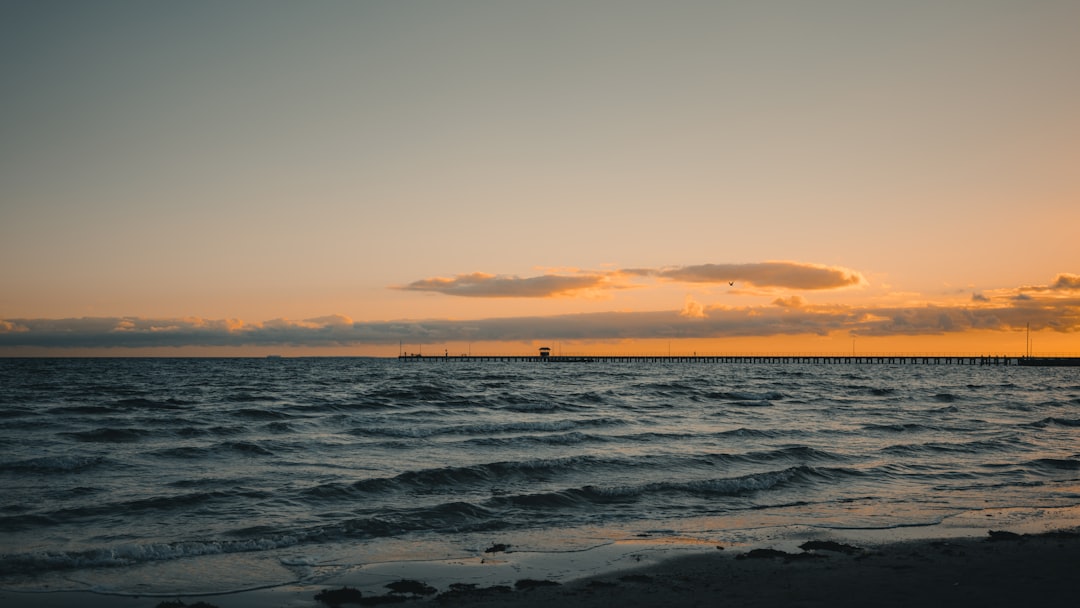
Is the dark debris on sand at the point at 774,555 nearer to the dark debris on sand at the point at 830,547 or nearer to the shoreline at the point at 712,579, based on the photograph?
the shoreline at the point at 712,579

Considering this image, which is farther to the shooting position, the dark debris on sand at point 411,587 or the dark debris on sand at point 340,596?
the dark debris on sand at point 411,587

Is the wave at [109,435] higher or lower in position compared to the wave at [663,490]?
lower

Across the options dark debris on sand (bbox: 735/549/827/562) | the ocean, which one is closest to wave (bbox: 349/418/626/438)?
the ocean

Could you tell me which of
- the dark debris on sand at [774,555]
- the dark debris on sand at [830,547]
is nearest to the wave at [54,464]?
the dark debris on sand at [774,555]

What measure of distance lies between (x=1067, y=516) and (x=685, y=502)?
7.33 meters

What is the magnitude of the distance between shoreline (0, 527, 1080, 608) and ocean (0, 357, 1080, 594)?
578 millimetres

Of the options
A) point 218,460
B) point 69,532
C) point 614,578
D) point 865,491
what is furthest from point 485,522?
point 218,460

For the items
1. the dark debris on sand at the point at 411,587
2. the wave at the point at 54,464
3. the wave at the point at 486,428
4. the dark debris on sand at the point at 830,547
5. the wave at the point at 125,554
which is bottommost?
the wave at the point at 486,428

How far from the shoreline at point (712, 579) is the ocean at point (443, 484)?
58 centimetres

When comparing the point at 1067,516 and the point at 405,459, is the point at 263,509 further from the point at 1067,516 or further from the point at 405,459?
the point at 1067,516

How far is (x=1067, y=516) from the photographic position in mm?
14320

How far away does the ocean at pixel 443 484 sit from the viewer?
11.6 m

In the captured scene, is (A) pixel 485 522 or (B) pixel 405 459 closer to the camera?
(A) pixel 485 522

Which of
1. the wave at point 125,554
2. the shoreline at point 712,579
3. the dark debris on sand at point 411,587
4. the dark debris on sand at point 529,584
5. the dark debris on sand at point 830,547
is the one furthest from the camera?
the dark debris on sand at point 830,547
